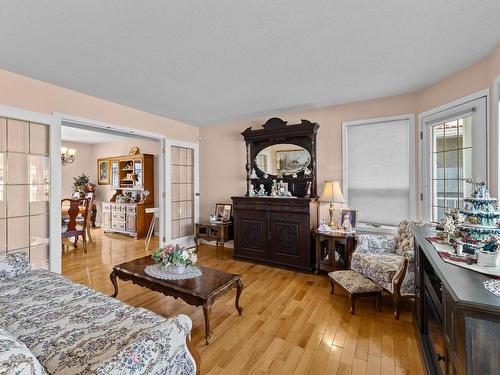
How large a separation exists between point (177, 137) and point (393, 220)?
13.1 ft

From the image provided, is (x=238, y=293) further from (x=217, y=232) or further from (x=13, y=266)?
(x=217, y=232)

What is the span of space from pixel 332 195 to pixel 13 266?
11.8ft

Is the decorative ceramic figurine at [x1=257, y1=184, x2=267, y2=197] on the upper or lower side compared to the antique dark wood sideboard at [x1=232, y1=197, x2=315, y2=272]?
upper

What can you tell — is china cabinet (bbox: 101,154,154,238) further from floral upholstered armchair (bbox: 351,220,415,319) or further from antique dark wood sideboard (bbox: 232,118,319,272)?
floral upholstered armchair (bbox: 351,220,415,319)

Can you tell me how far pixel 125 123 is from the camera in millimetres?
3873

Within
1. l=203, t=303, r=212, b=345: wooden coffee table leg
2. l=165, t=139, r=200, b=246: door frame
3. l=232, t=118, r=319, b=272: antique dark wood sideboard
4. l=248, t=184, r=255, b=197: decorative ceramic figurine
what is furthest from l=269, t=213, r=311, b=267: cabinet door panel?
l=165, t=139, r=200, b=246: door frame

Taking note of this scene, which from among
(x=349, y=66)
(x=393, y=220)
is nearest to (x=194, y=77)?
(x=349, y=66)

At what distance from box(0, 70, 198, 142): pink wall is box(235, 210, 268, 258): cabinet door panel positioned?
7.14 ft

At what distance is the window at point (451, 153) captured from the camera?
2.37 metres

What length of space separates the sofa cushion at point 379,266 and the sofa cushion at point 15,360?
8.69ft

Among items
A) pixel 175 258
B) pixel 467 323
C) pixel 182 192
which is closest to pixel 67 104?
pixel 182 192

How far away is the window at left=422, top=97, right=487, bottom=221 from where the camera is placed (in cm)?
237

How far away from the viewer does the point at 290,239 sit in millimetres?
3699

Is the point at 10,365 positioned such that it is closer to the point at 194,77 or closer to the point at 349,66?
the point at 194,77
